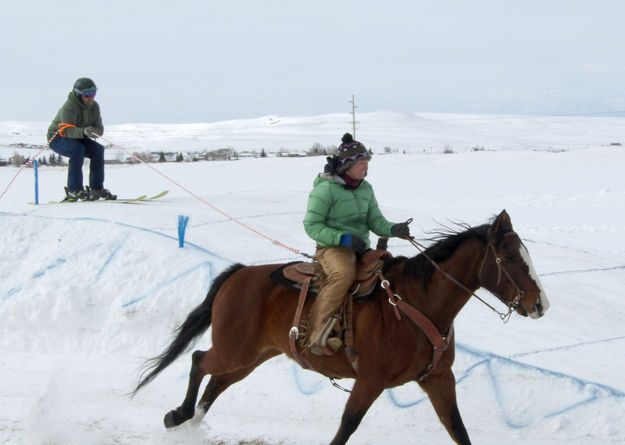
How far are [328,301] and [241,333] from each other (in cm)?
96

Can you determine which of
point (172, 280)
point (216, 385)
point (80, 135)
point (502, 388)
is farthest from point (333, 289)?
point (80, 135)

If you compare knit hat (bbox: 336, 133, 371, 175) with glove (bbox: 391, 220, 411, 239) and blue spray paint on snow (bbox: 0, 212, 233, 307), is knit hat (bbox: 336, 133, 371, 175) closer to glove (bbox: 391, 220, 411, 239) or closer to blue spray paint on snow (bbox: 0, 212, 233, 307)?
glove (bbox: 391, 220, 411, 239)

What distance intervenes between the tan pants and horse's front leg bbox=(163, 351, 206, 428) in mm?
1298

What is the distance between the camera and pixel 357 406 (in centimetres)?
451

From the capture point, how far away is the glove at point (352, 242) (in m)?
4.78

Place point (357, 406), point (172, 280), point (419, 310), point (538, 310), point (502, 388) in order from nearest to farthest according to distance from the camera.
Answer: point (538, 310) < point (357, 406) < point (419, 310) < point (502, 388) < point (172, 280)

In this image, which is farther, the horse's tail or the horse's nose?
the horse's tail

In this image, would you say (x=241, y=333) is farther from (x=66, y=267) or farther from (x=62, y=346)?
(x=66, y=267)

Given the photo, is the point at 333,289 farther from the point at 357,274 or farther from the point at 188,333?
the point at 188,333

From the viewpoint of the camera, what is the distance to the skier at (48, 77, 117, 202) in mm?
9898

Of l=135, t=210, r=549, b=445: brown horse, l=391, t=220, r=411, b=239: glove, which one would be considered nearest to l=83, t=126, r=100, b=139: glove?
l=135, t=210, r=549, b=445: brown horse

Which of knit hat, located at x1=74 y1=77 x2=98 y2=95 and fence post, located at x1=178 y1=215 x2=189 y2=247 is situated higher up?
knit hat, located at x1=74 y1=77 x2=98 y2=95

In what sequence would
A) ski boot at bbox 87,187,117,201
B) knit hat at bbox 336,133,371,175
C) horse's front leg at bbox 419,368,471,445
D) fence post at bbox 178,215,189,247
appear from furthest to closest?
ski boot at bbox 87,187,117,201
fence post at bbox 178,215,189,247
knit hat at bbox 336,133,371,175
horse's front leg at bbox 419,368,471,445

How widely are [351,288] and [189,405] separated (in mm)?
1876
